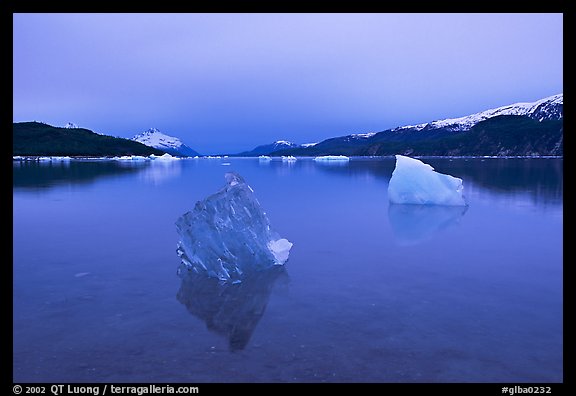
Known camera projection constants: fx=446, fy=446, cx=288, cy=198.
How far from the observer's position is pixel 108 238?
12.0 metres

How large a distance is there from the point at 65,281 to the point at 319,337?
4987 millimetres

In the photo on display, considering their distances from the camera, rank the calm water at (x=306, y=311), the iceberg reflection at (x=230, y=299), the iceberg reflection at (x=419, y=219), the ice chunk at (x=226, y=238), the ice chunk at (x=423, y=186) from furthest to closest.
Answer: the ice chunk at (x=423, y=186) → the iceberg reflection at (x=419, y=219) → the ice chunk at (x=226, y=238) → the iceberg reflection at (x=230, y=299) → the calm water at (x=306, y=311)

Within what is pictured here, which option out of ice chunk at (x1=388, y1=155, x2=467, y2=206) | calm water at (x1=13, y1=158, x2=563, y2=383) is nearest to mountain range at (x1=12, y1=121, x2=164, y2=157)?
ice chunk at (x1=388, y1=155, x2=467, y2=206)

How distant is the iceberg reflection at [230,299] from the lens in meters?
5.82

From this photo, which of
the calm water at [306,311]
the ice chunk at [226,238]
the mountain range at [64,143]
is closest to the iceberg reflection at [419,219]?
the calm water at [306,311]

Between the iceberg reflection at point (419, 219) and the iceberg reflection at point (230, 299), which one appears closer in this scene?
the iceberg reflection at point (230, 299)

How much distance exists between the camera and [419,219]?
1538 cm

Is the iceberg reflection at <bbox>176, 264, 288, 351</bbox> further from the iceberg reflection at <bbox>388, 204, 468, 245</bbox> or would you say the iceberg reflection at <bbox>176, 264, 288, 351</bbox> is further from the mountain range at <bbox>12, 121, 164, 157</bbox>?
the mountain range at <bbox>12, 121, 164, 157</bbox>

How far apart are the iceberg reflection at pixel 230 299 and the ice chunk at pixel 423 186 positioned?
11838mm

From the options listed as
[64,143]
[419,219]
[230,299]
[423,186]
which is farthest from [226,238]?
[64,143]

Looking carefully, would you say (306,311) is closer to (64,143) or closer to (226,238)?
(226,238)

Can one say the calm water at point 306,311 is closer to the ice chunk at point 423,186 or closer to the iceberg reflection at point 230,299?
the iceberg reflection at point 230,299
